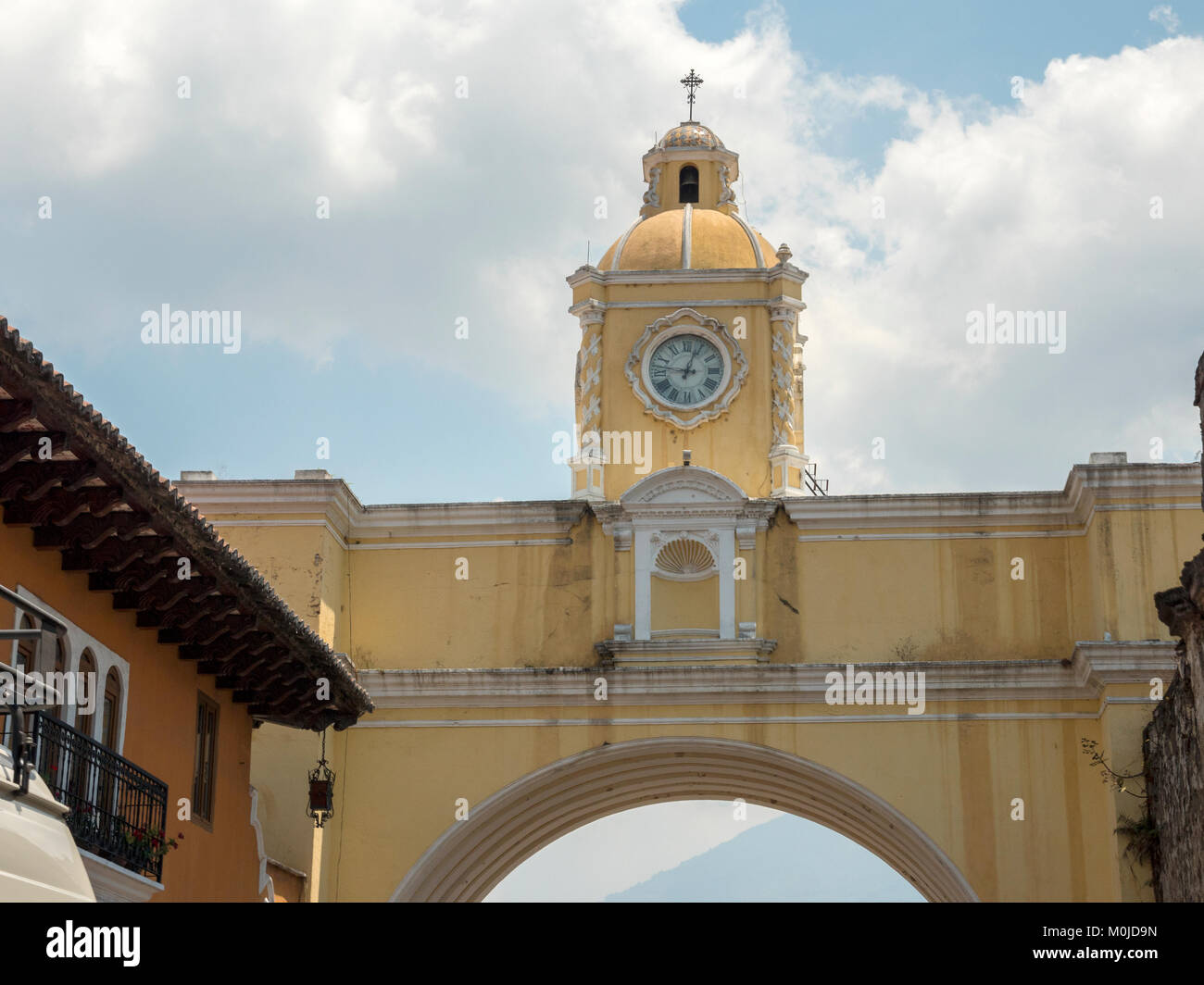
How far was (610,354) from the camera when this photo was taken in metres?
27.3

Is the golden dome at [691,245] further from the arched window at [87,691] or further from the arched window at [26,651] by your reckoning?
the arched window at [26,651]

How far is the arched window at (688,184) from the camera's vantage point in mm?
29125

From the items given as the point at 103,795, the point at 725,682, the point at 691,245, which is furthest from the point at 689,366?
the point at 103,795

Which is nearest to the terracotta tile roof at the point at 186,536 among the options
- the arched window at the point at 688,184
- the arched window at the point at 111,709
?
the arched window at the point at 111,709

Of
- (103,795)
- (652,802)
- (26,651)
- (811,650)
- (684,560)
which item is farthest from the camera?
(652,802)

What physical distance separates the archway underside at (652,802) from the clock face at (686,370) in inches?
184

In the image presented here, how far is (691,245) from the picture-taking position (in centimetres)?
2755

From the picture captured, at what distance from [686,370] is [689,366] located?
7 cm

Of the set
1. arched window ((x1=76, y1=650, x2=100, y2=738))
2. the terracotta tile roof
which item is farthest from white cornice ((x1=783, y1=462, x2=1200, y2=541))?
arched window ((x1=76, y1=650, x2=100, y2=738))

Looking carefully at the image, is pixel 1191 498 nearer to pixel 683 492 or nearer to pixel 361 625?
pixel 683 492

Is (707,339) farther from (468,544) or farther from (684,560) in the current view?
(468,544)

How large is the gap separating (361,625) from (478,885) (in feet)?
12.6

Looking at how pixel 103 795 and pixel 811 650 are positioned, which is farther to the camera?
pixel 811 650
